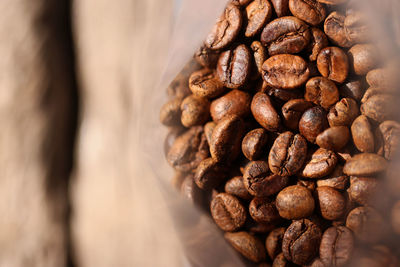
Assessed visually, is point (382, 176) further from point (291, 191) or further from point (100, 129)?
point (100, 129)

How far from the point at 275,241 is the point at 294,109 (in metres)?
0.25

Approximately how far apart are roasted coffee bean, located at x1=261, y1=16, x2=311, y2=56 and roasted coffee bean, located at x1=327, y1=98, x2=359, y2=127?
0.40ft

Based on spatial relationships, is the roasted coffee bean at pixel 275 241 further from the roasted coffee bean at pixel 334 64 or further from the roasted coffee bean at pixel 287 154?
the roasted coffee bean at pixel 334 64

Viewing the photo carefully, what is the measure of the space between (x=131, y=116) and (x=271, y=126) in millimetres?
729

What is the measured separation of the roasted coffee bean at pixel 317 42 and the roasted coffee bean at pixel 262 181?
0.74 feet

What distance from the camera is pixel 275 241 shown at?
638 mm

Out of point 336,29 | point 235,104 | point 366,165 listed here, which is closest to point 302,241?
point 366,165

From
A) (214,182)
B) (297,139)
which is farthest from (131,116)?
(297,139)

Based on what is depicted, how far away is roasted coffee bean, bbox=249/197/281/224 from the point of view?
2.05 ft

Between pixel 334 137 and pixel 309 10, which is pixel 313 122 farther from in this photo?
pixel 309 10

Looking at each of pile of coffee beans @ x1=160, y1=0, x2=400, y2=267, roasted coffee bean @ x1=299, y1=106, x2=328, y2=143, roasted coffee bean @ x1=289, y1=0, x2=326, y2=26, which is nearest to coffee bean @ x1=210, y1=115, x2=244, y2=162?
pile of coffee beans @ x1=160, y1=0, x2=400, y2=267

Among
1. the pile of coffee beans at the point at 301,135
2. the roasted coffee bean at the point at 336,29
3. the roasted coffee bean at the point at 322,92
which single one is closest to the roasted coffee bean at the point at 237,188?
the pile of coffee beans at the point at 301,135

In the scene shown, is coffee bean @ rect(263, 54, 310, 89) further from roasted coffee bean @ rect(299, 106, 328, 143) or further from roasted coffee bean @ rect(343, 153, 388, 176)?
roasted coffee bean @ rect(343, 153, 388, 176)

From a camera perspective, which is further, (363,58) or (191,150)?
(191,150)
